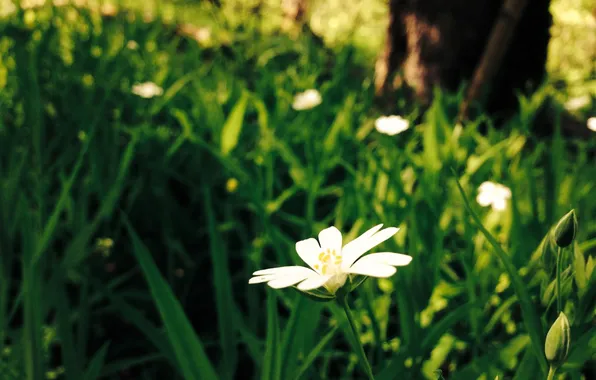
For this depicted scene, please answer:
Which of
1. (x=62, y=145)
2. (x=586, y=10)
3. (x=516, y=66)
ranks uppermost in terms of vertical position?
(x=586, y=10)

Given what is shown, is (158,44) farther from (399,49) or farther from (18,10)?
(399,49)

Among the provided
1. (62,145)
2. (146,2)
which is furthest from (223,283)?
(146,2)

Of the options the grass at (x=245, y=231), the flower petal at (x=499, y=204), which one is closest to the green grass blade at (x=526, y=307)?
the grass at (x=245, y=231)

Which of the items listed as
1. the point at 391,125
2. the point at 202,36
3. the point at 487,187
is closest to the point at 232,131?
the point at 391,125

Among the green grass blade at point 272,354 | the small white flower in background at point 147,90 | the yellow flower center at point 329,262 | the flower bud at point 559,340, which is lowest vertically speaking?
the flower bud at point 559,340

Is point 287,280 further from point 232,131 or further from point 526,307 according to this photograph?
point 232,131

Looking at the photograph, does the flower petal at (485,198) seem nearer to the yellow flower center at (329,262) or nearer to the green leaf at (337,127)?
the green leaf at (337,127)
